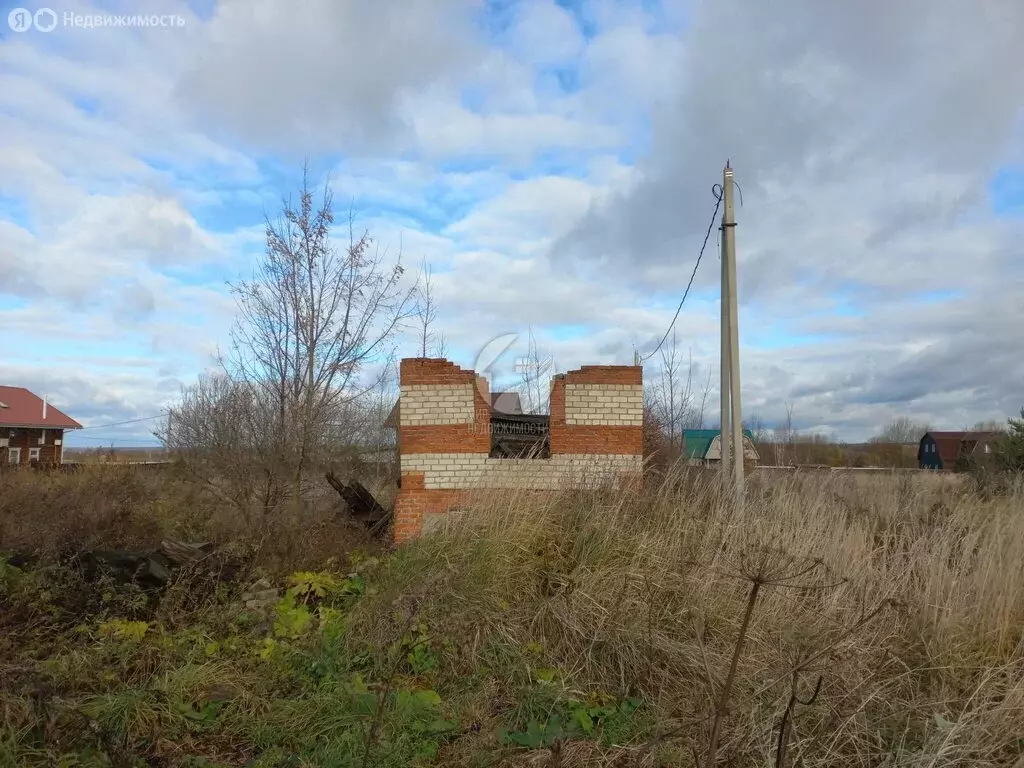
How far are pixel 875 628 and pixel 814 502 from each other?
91.6 inches

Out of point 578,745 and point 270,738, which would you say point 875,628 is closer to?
point 578,745

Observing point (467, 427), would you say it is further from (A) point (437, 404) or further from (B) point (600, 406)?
(B) point (600, 406)

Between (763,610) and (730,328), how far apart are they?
3.74 meters

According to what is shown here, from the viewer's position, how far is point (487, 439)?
817cm

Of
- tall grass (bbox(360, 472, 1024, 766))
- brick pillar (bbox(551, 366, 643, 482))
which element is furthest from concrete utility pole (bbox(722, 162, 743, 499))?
brick pillar (bbox(551, 366, 643, 482))

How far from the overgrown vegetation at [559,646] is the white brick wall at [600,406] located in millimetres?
1468

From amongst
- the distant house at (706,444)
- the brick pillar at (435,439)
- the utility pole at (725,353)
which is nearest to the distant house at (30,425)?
the distant house at (706,444)

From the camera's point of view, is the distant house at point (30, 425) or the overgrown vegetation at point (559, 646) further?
the distant house at point (30, 425)

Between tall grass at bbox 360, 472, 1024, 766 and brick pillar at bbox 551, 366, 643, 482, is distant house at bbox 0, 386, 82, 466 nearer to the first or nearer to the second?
brick pillar at bbox 551, 366, 643, 482

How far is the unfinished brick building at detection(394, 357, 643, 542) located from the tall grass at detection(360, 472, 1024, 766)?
4.46 ft

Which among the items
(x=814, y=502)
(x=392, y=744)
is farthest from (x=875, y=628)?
(x=392, y=744)

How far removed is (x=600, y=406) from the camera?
27.1 feet

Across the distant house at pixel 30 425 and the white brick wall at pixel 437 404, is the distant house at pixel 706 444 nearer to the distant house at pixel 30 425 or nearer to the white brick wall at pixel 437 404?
the white brick wall at pixel 437 404

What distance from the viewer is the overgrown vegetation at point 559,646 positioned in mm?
3598
